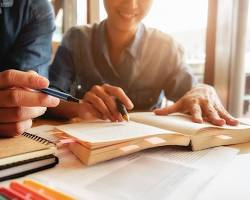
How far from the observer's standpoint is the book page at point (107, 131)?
1.81 feet

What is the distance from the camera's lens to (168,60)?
1240 mm

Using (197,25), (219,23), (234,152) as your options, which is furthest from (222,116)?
(197,25)

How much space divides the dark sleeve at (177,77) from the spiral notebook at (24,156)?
2.41ft

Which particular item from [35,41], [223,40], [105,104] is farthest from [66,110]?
[223,40]

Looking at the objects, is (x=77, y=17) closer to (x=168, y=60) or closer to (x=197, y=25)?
(x=197, y=25)

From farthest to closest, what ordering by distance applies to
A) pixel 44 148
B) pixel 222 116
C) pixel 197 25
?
pixel 197 25 < pixel 222 116 < pixel 44 148

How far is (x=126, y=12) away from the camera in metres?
1.17

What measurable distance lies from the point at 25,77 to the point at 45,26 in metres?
0.61

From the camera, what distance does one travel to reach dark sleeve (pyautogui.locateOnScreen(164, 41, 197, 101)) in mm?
1140

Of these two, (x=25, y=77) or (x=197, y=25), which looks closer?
(x=25, y=77)

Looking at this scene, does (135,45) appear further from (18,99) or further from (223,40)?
(18,99)

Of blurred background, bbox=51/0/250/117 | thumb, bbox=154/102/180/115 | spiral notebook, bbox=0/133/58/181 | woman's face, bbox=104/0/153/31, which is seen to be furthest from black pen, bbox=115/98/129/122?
blurred background, bbox=51/0/250/117

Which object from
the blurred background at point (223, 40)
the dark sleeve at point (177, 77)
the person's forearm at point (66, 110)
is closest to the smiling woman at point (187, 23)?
the blurred background at point (223, 40)

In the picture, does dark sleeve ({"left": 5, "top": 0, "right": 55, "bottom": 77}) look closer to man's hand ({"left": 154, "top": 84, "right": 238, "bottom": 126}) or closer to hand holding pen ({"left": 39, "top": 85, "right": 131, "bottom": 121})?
hand holding pen ({"left": 39, "top": 85, "right": 131, "bottom": 121})
